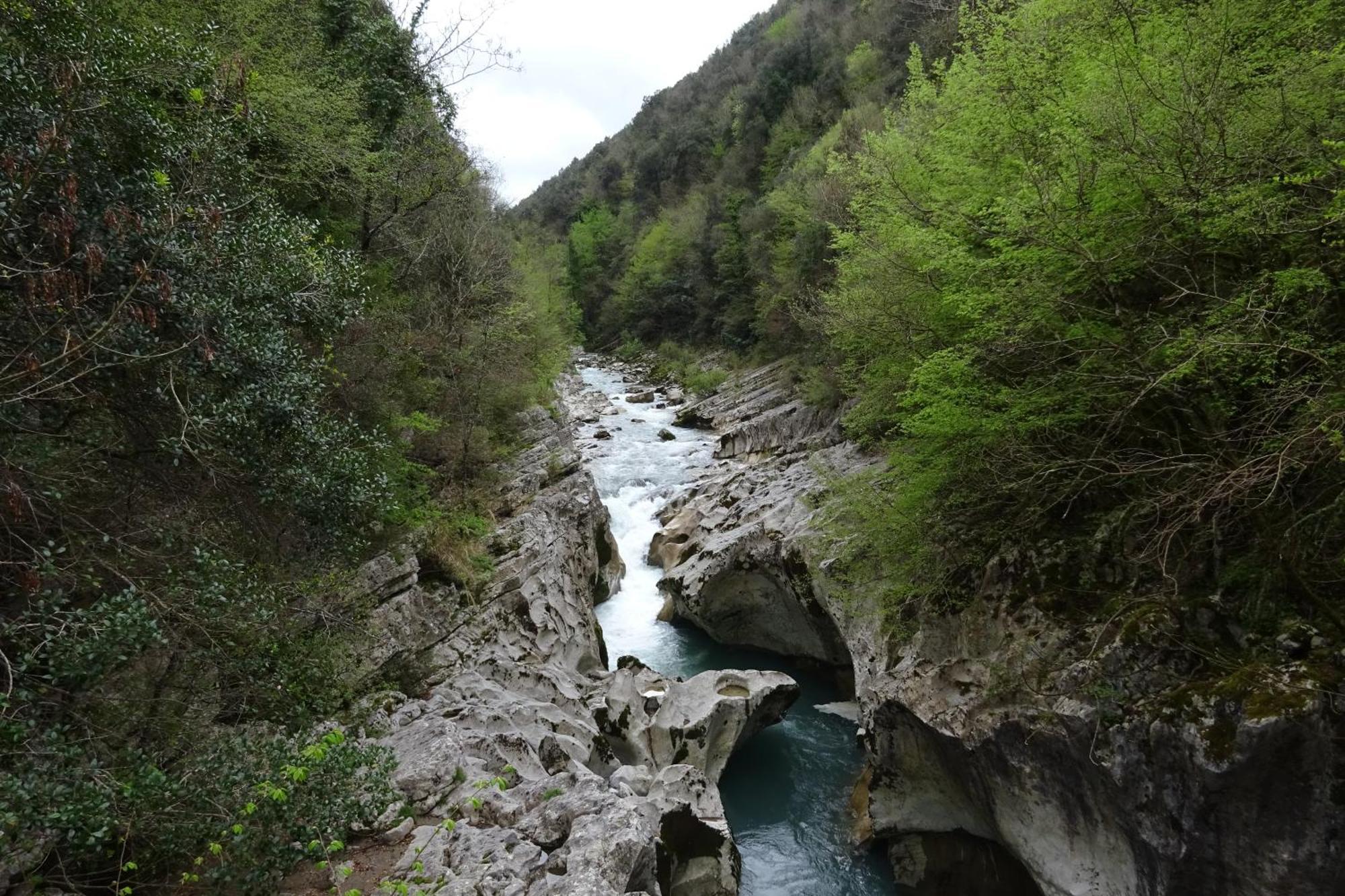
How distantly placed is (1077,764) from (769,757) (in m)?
6.62

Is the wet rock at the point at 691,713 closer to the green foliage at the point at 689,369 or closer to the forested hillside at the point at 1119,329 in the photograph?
the forested hillside at the point at 1119,329

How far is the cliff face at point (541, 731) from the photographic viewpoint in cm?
555

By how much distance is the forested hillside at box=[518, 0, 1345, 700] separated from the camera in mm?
5539

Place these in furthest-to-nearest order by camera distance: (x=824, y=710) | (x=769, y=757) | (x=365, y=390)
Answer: (x=824, y=710) < (x=769, y=757) < (x=365, y=390)

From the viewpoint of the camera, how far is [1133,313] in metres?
6.87

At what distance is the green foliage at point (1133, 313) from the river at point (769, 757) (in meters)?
4.21

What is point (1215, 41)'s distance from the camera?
6.16m

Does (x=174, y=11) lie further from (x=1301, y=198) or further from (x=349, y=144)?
(x=1301, y=198)

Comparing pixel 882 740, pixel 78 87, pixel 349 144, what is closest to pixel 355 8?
pixel 349 144

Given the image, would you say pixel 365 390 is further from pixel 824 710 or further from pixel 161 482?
pixel 824 710

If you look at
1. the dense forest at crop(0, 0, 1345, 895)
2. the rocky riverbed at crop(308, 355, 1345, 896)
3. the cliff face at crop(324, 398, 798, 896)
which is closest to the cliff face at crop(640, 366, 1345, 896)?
the rocky riverbed at crop(308, 355, 1345, 896)

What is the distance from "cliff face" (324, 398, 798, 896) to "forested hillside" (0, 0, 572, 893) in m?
0.86

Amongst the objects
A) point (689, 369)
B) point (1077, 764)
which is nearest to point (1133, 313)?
point (1077, 764)

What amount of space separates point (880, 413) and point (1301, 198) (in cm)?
681
